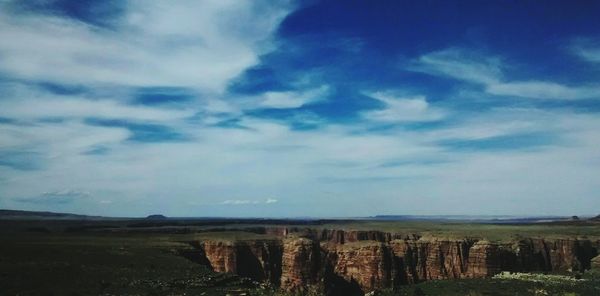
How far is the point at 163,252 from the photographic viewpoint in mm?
81875

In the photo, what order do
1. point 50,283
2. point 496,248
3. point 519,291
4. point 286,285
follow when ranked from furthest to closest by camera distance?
point 496,248 < point 286,285 < point 519,291 < point 50,283

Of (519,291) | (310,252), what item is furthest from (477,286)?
(310,252)

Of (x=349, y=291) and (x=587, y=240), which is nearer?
(x=349, y=291)

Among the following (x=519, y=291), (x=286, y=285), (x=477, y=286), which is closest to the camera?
(x=519, y=291)

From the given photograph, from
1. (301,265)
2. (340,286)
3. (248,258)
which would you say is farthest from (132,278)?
(340,286)

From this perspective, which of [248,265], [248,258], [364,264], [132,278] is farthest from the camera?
[364,264]

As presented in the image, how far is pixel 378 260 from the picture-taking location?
337ft

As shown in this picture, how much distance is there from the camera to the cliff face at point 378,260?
3967 inches

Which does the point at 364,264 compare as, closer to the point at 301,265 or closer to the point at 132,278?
the point at 301,265

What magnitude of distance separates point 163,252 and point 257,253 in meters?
25.0

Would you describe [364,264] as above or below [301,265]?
below

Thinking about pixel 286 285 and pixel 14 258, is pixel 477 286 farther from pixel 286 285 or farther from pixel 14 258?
pixel 14 258

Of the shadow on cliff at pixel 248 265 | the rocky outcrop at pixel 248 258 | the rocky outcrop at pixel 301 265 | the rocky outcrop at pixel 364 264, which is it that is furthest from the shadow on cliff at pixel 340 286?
the shadow on cliff at pixel 248 265

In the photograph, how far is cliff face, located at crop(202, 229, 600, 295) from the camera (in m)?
101
